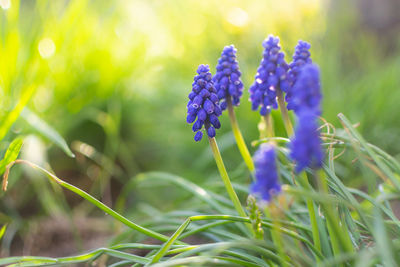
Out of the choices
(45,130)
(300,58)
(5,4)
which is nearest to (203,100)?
(300,58)

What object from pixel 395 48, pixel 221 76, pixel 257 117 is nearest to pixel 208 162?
pixel 257 117

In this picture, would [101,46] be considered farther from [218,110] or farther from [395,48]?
[395,48]

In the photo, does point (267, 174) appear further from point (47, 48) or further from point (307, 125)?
point (47, 48)

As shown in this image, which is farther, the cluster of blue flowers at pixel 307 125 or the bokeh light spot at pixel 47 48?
the bokeh light spot at pixel 47 48

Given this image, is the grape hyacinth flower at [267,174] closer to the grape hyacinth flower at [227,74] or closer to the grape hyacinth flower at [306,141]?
the grape hyacinth flower at [306,141]

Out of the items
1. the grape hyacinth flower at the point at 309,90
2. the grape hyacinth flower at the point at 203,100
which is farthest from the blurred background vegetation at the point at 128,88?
the grape hyacinth flower at the point at 309,90

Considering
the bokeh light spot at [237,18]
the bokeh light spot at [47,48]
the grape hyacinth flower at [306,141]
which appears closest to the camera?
the grape hyacinth flower at [306,141]

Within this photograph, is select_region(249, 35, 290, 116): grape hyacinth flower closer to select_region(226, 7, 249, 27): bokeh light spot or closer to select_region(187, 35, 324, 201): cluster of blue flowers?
select_region(187, 35, 324, 201): cluster of blue flowers
